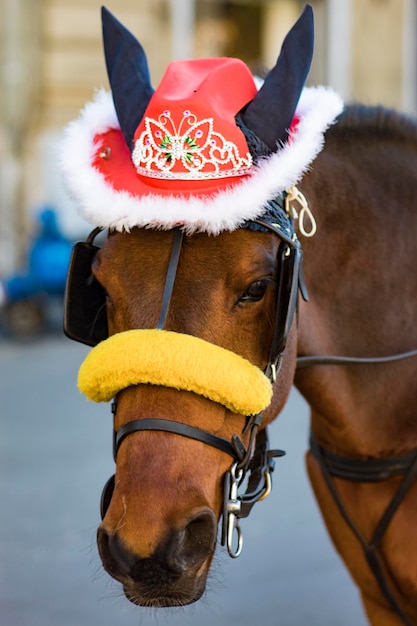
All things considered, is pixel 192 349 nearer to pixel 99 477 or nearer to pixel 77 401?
pixel 99 477

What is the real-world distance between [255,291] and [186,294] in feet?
0.52

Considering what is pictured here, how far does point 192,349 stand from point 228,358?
0.08 meters

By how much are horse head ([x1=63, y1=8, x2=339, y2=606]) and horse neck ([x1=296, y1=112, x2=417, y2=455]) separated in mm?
195

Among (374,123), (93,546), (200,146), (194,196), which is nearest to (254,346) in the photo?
(194,196)

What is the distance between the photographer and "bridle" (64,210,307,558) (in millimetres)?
1986

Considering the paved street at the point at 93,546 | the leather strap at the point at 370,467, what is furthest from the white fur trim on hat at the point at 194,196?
the paved street at the point at 93,546

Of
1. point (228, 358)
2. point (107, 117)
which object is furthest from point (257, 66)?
point (228, 358)

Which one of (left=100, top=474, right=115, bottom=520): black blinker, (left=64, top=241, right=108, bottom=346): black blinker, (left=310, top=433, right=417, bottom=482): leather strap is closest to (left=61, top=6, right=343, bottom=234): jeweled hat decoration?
(left=64, top=241, right=108, bottom=346): black blinker

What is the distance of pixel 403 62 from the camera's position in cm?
1373

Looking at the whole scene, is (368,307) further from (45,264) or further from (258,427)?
(45,264)

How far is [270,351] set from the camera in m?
2.10

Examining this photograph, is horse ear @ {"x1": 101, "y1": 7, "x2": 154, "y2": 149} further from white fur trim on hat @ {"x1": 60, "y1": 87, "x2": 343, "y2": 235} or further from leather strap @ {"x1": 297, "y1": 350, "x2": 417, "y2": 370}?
leather strap @ {"x1": 297, "y1": 350, "x2": 417, "y2": 370}

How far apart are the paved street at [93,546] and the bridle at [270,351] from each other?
722 millimetres

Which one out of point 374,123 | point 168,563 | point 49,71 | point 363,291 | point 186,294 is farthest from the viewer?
point 49,71
